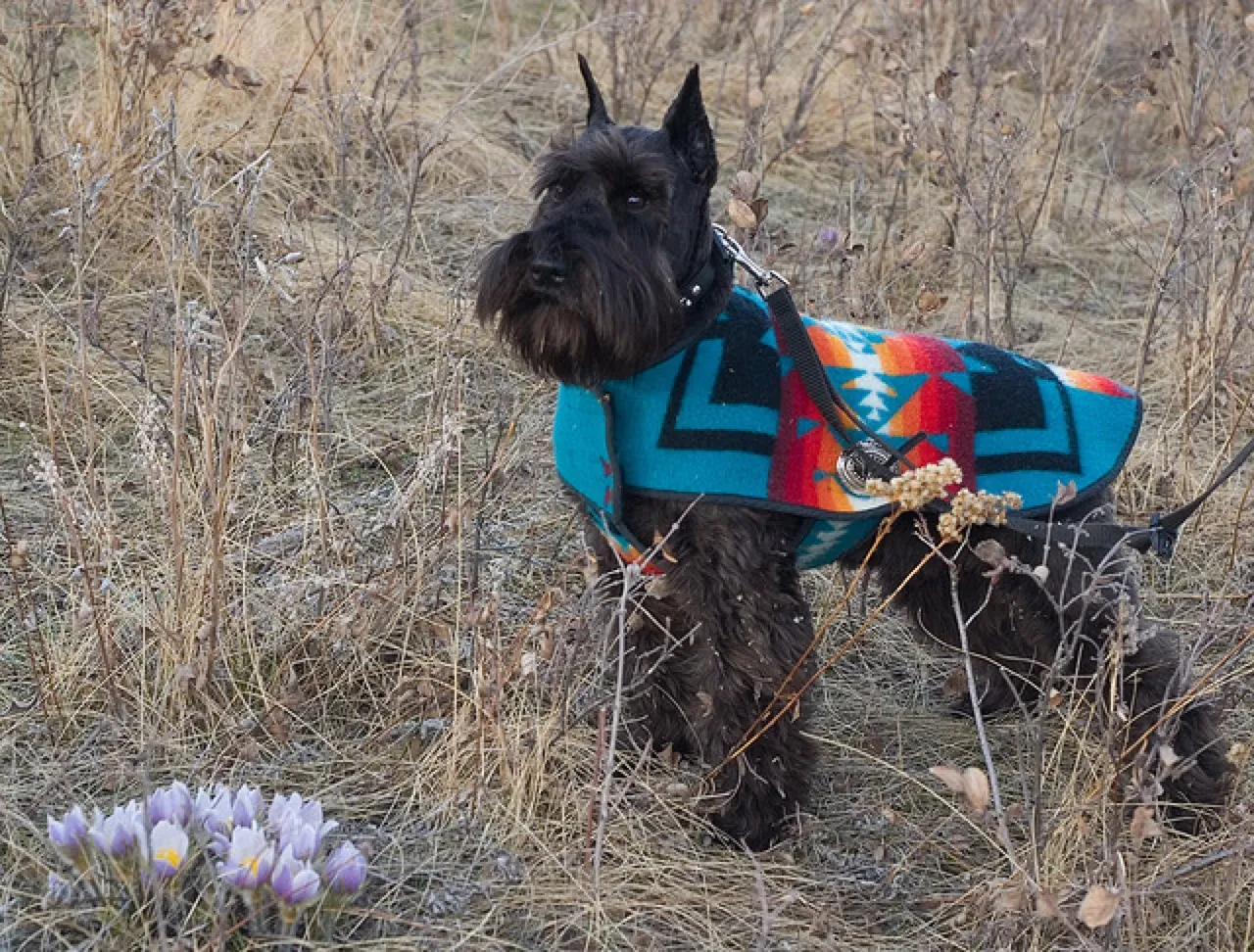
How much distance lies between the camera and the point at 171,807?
8.35 feet

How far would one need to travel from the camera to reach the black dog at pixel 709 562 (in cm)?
277

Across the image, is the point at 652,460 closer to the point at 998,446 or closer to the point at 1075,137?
the point at 998,446

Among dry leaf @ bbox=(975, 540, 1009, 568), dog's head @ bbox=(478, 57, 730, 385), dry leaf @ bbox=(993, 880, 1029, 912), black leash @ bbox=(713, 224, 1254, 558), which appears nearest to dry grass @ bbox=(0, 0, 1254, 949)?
dry leaf @ bbox=(993, 880, 1029, 912)

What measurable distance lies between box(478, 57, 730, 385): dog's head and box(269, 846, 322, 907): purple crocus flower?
3.35 ft

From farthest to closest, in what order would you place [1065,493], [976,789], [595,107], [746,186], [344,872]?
[746,186] → [595,107] → [1065,493] → [344,872] → [976,789]

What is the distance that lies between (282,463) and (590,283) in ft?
5.20

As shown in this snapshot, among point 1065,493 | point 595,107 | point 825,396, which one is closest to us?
point 1065,493

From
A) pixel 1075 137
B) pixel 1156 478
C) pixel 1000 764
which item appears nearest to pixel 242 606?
pixel 1000 764

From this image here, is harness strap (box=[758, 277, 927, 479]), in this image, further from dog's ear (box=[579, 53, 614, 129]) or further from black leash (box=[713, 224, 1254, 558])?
dog's ear (box=[579, 53, 614, 129])

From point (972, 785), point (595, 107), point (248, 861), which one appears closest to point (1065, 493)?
point (972, 785)

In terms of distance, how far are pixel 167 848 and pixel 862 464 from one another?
1.44 meters

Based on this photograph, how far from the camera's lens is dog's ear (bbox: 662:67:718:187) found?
115 inches

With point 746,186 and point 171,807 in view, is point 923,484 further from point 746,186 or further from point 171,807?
point 171,807

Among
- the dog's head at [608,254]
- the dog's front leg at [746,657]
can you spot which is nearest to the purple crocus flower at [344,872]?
the dog's front leg at [746,657]
